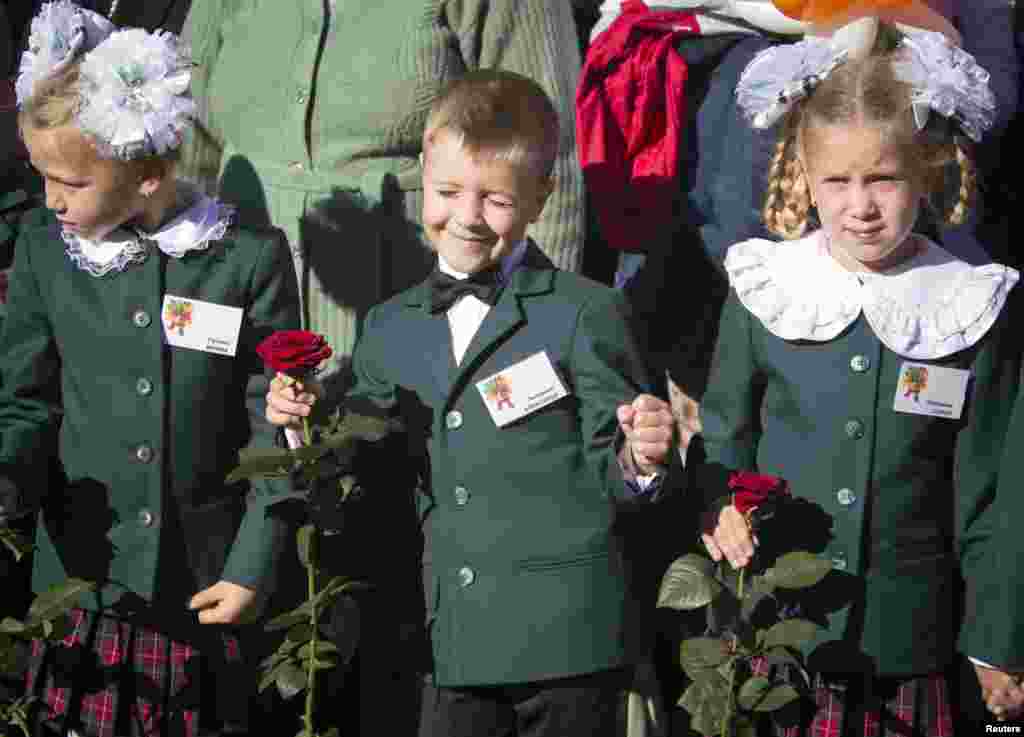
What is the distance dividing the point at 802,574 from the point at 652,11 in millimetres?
1507

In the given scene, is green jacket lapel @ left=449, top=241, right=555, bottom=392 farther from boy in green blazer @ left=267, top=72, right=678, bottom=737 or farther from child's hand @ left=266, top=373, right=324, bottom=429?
child's hand @ left=266, top=373, right=324, bottom=429

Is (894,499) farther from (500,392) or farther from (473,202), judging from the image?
(473,202)

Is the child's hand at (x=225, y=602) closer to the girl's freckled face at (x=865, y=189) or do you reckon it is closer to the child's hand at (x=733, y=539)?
the child's hand at (x=733, y=539)

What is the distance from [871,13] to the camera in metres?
3.68

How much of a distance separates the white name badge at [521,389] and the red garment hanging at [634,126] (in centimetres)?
73

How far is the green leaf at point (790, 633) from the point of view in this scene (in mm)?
3189

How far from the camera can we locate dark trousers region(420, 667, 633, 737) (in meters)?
3.39

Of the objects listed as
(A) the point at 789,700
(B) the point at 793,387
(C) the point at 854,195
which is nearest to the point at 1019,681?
(A) the point at 789,700

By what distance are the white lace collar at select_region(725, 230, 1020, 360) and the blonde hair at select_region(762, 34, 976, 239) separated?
110 millimetres

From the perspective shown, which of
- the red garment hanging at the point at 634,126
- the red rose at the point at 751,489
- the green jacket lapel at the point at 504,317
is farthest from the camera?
the red garment hanging at the point at 634,126

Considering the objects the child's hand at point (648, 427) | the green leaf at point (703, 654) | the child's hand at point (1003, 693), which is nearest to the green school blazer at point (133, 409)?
the child's hand at point (648, 427)

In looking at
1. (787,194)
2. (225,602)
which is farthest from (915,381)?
(225,602)

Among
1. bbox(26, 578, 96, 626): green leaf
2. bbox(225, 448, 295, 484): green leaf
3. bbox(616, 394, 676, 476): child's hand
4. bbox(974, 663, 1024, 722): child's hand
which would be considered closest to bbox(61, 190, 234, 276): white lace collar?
bbox(225, 448, 295, 484): green leaf

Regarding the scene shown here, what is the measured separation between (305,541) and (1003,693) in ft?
4.37
